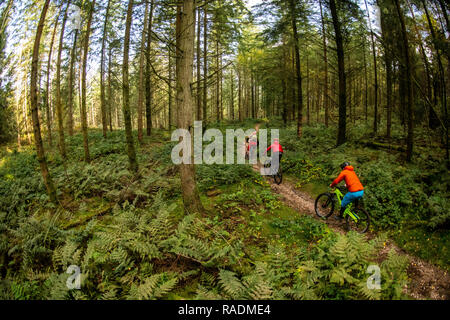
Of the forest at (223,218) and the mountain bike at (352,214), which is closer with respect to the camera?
the forest at (223,218)

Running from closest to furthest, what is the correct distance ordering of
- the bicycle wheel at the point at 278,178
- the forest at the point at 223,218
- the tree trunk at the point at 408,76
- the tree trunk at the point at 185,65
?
the forest at the point at 223,218
the tree trunk at the point at 185,65
the tree trunk at the point at 408,76
the bicycle wheel at the point at 278,178

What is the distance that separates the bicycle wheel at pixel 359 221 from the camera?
663 centimetres

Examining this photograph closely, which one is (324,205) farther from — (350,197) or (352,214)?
(350,197)

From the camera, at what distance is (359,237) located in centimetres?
383

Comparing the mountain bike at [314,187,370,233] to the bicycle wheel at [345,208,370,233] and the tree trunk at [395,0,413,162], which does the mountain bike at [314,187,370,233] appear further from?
the tree trunk at [395,0,413,162]

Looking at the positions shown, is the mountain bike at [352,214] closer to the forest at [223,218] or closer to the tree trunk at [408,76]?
the forest at [223,218]

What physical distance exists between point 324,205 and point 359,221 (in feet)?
3.87

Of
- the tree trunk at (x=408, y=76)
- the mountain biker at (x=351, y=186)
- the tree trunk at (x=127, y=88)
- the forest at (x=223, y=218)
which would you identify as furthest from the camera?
the tree trunk at (x=127, y=88)

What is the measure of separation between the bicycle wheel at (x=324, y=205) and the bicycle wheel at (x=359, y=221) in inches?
26.8

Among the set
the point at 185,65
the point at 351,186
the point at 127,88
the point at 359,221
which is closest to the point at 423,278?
the point at 359,221

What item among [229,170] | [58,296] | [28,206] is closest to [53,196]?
[28,206]

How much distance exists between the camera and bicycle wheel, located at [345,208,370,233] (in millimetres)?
6629

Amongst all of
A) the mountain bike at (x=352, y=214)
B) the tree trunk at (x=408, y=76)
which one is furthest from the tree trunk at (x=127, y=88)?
the tree trunk at (x=408, y=76)

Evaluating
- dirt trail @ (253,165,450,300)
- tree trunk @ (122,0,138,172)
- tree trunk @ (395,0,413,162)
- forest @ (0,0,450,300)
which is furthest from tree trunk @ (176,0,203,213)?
tree trunk @ (395,0,413,162)
